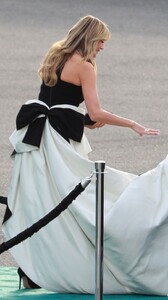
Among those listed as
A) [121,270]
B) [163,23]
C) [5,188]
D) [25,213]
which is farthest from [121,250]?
[163,23]

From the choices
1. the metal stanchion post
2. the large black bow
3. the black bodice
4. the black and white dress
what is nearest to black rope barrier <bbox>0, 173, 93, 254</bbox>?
the metal stanchion post

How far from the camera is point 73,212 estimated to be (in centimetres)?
830

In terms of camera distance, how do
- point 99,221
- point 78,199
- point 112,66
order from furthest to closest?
1. point 112,66
2. point 78,199
3. point 99,221

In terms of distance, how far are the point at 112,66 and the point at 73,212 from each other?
8.85m

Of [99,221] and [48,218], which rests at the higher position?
[99,221]

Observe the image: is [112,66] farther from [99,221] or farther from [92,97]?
[99,221]

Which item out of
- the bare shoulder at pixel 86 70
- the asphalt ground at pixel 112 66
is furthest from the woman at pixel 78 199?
the asphalt ground at pixel 112 66

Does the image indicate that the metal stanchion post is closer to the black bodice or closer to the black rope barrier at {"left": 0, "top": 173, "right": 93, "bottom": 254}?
the black rope barrier at {"left": 0, "top": 173, "right": 93, "bottom": 254}

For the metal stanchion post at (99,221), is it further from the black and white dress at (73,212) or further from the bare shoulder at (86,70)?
the bare shoulder at (86,70)

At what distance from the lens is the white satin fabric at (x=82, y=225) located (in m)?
8.23

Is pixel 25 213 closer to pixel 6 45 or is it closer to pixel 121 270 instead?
pixel 121 270

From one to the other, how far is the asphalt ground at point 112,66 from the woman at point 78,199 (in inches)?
42.8

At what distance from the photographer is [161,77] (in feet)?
54.5

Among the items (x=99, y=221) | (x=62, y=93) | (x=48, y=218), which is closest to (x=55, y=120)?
(x=62, y=93)
